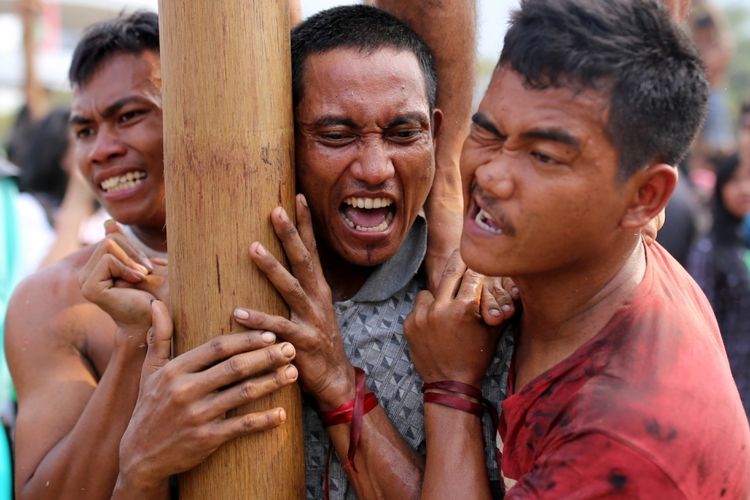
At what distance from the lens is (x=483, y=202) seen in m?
2.30

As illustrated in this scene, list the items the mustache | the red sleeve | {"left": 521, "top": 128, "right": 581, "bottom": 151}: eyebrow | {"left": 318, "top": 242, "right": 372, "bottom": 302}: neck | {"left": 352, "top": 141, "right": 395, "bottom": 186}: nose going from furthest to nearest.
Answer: {"left": 318, "top": 242, "right": 372, "bottom": 302}: neck, {"left": 352, "top": 141, "right": 395, "bottom": 186}: nose, the mustache, {"left": 521, "top": 128, "right": 581, "bottom": 151}: eyebrow, the red sleeve

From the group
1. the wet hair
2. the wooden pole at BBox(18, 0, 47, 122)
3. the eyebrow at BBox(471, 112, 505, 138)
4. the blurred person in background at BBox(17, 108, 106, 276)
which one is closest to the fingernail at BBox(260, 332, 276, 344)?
the eyebrow at BBox(471, 112, 505, 138)

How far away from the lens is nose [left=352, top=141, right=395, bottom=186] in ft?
8.83

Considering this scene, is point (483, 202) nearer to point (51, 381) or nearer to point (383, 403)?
point (383, 403)

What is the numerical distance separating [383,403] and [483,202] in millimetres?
737

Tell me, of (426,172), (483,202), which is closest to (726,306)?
(426,172)

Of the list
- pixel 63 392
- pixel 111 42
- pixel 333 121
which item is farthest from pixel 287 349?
pixel 111 42

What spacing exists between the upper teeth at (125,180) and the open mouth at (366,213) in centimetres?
81

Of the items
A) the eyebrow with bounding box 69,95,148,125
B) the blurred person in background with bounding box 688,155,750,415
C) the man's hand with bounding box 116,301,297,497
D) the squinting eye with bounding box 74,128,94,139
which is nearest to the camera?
the man's hand with bounding box 116,301,297,497

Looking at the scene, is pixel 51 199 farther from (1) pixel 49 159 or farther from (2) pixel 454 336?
(2) pixel 454 336

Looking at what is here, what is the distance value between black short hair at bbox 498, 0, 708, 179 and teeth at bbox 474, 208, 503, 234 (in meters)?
0.31

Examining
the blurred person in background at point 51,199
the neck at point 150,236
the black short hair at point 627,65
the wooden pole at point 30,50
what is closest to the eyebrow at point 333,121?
the black short hair at point 627,65

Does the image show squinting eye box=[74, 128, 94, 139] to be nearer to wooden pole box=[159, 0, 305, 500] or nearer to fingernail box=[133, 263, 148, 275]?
fingernail box=[133, 263, 148, 275]

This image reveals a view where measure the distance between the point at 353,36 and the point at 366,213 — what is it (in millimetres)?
488
